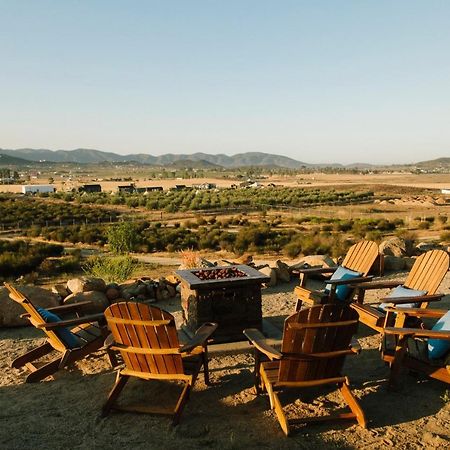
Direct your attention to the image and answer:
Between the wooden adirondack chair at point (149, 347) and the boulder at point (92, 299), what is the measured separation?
3346 mm

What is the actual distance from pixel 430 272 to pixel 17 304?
5404 mm

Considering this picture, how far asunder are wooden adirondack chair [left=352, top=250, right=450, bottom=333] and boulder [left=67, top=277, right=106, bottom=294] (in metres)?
3.94

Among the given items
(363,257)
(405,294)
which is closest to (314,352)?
(405,294)

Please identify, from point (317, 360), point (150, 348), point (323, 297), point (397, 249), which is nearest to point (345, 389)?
point (317, 360)

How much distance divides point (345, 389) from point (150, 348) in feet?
5.08

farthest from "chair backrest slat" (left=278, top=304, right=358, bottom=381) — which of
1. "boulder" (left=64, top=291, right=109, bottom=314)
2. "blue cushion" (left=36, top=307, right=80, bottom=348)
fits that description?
"boulder" (left=64, top=291, right=109, bottom=314)

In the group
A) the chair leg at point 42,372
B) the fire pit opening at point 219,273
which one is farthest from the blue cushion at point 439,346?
the chair leg at point 42,372

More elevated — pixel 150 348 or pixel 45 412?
pixel 150 348

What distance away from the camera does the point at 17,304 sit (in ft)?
22.5

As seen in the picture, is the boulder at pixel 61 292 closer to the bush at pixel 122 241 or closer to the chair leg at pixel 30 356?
the chair leg at pixel 30 356

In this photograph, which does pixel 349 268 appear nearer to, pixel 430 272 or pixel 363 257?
pixel 363 257

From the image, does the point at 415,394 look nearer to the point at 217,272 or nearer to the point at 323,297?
the point at 323,297

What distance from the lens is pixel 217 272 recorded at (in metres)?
5.56

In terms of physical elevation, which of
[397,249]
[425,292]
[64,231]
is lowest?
[64,231]
